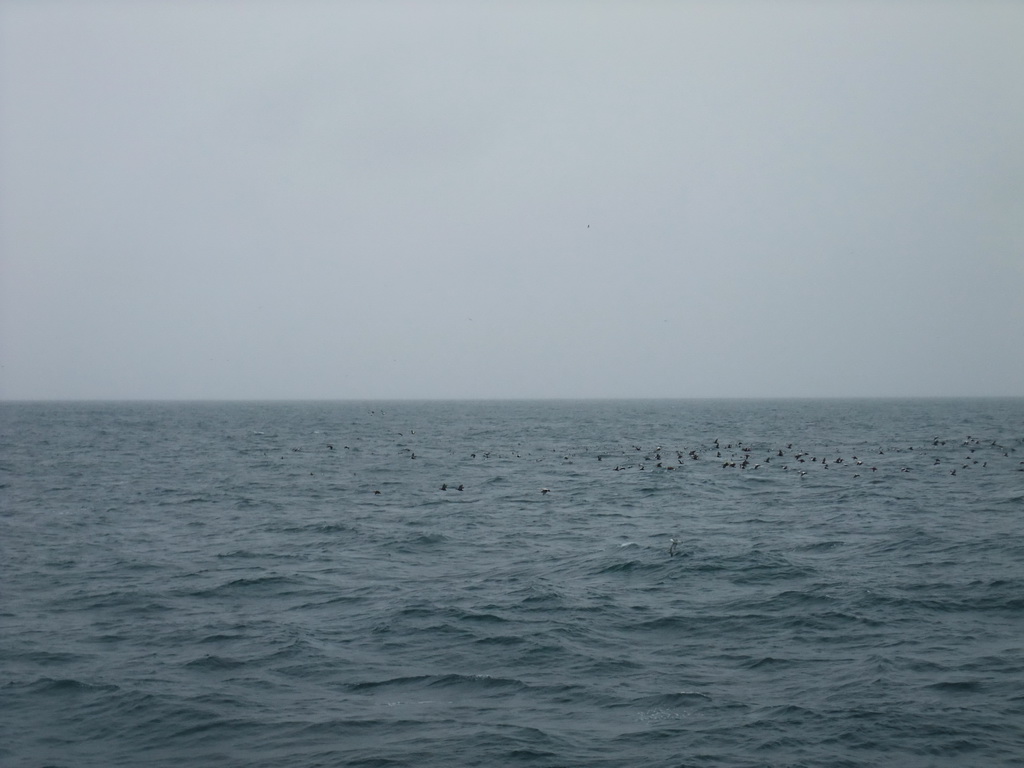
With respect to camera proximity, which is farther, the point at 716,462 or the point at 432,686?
the point at 716,462

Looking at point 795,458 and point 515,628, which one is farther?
point 795,458

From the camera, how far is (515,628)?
18172 mm

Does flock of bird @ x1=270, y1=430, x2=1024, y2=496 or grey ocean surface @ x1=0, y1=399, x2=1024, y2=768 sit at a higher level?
flock of bird @ x1=270, y1=430, x2=1024, y2=496

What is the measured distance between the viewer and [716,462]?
183ft

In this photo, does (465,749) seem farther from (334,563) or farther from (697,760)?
(334,563)

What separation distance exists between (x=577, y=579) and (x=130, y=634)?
438 inches

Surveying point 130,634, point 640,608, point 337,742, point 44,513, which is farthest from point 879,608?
point 44,513

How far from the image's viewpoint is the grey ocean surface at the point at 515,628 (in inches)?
502

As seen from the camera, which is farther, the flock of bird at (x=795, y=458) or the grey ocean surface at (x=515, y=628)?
the flock of bird at (x=795, y=458)

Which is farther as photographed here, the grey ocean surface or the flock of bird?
the flock of bird

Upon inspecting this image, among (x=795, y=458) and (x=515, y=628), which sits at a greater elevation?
(x=795, y=458)

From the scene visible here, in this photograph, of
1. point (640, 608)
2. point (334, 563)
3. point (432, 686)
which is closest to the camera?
point (432, 686)

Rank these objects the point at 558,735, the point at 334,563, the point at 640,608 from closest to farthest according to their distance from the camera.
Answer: the point at 558,735 < the point at 640,608 < the point at 334,563

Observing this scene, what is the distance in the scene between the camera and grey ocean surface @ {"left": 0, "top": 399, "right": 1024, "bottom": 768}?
1276 centimetres
